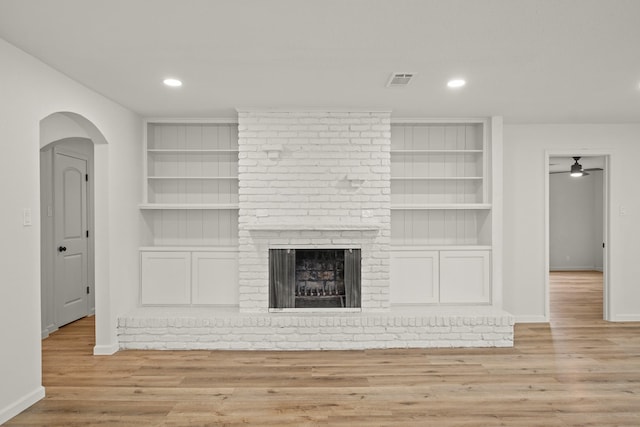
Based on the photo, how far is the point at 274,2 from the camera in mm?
2252

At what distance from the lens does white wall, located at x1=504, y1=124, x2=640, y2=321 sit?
5.17 meters

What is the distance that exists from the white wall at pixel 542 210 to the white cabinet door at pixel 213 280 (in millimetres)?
3280

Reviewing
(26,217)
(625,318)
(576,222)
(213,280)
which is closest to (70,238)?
(213,280)

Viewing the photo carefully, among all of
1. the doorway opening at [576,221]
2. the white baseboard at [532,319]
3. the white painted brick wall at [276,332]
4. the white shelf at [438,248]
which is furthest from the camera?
the doorway opening at [576,221]

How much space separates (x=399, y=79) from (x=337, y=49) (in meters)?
0.80

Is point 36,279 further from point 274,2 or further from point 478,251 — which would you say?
point 478,251

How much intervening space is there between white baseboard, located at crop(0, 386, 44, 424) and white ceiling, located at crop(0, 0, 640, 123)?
237cm

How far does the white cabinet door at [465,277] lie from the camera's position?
475cm

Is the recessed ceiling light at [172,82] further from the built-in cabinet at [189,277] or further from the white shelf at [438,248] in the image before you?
the white shelf at [438,248]

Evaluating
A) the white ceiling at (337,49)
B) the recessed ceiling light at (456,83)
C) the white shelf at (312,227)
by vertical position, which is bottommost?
the white shelf at (312,227)

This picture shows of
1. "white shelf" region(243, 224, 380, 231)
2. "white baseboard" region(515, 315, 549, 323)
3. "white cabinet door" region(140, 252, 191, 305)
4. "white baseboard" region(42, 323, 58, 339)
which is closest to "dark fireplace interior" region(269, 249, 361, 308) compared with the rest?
"white shelf" region(243, 224, 380, 231)

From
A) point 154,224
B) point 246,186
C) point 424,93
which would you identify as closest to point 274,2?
point 424,93

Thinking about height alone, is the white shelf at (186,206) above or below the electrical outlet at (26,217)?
above

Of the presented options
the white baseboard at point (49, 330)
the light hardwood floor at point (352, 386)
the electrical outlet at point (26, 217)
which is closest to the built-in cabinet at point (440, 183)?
the light hardwood floor at point (352, 386)
